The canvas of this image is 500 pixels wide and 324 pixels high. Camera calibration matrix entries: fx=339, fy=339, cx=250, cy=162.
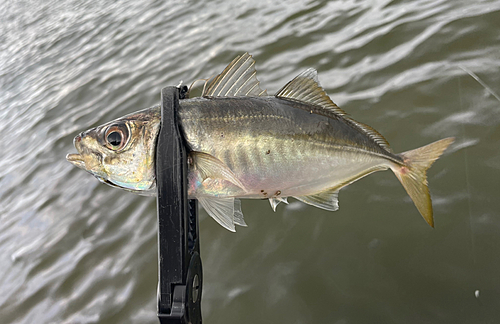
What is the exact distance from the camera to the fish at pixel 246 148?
56.6 inches

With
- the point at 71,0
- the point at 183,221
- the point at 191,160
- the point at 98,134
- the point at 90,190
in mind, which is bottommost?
the point at 90,190

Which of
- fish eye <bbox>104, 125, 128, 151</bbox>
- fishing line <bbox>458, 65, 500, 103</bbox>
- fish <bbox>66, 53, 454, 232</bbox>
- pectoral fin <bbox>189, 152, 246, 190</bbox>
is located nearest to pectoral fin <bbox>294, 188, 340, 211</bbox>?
fish <bbox>66, 53, 454, 232</bbox>

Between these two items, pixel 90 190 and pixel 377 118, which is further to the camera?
pixel 90 190

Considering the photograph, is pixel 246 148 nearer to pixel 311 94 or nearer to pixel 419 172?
pixel 311 94

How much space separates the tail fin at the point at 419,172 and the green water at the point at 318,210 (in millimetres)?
565

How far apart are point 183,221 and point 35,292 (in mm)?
2215

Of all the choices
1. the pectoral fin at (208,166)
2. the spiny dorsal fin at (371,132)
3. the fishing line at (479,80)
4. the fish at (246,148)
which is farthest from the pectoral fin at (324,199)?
the fishing line at (479,80)

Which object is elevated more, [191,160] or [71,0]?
[71,0]

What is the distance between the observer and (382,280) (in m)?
1.97

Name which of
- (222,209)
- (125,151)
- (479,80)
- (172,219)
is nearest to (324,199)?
(222,209)

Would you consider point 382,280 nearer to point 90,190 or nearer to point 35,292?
point 35,292

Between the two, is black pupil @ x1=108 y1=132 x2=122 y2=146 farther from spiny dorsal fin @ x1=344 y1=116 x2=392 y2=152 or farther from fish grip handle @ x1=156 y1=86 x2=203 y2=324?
spiny dorsal fin @ x1=344 y1=116 x2=392 y2=152

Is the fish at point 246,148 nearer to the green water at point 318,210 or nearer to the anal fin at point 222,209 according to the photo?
the anal fin at point 222,209

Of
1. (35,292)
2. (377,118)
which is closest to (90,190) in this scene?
(35,292)
